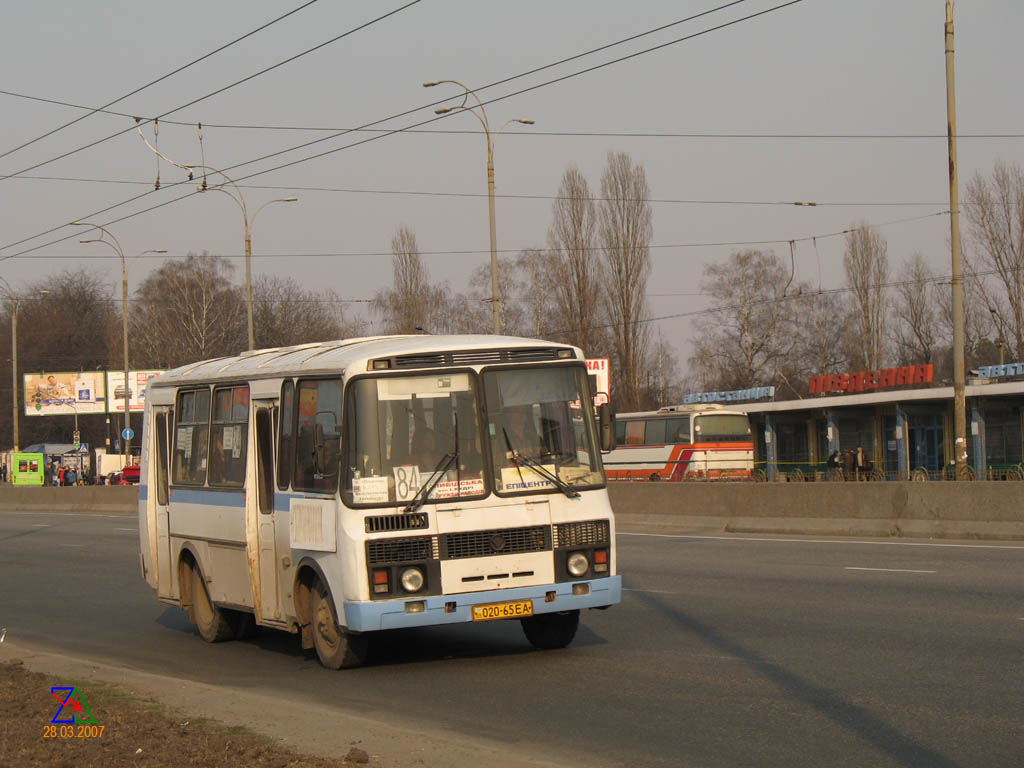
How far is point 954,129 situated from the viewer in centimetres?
2480

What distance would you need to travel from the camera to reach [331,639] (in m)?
10.3

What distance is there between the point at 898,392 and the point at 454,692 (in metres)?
35.8

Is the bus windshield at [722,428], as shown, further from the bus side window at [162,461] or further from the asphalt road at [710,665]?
the bus side window at [162,461]

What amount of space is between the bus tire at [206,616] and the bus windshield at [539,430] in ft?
13.0

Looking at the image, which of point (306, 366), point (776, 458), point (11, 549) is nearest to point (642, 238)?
point (776, 458)

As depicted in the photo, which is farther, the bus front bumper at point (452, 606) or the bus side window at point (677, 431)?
the bus side window at point (677, 431)

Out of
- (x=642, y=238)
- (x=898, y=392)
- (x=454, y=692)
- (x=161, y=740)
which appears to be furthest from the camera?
(x=642, y=238)

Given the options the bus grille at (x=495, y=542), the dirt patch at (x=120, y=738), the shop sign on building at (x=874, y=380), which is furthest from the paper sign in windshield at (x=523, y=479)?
the shop sign on building at (x=874, y=380)

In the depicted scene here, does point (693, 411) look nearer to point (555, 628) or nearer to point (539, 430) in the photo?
point (555, 628)

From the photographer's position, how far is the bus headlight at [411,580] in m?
9.59

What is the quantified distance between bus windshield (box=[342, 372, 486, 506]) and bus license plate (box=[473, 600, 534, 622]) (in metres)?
0.86

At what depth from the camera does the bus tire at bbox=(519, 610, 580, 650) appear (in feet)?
35.5

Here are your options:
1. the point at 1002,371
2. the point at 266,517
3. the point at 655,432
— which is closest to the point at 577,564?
the point at 266,517

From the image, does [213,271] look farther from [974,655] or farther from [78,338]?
[974,655]
